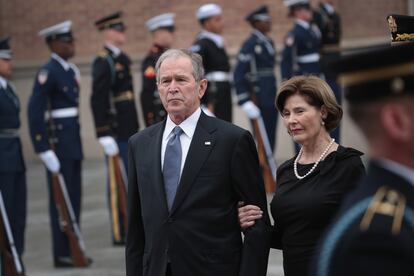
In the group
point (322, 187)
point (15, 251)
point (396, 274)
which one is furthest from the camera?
point (15, 251)

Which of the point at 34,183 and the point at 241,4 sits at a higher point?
the point at 241,4

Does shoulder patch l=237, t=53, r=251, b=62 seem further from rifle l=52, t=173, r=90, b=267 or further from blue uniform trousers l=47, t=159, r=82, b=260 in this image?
rifle l=52, t=173, r=90, b=267

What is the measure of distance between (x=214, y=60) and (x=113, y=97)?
150cm

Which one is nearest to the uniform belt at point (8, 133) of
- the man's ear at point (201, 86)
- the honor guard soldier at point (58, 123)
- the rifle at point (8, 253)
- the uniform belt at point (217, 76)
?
the honor guard soldier at point (58, 123)

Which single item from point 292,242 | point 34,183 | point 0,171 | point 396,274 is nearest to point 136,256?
point 292,242

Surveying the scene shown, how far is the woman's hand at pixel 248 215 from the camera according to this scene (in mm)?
3420

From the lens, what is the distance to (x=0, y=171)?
688 centimetres

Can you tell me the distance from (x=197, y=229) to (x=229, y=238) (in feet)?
0.45

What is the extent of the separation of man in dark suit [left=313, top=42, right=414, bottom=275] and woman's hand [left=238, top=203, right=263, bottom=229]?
5.13ft

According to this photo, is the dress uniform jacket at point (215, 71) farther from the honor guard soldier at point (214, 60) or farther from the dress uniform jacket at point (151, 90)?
the dress uniform jacket at point (151, 90)

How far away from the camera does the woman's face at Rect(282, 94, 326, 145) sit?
3.56 metres

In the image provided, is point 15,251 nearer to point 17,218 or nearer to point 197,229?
point 17,218

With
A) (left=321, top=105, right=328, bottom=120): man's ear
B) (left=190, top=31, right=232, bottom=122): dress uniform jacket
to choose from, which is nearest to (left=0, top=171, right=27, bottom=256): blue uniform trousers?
(left=190, top=31, right=232, bottom=122): dress uniform jacket

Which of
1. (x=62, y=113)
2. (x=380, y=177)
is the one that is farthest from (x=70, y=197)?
(x=380, y=177)
